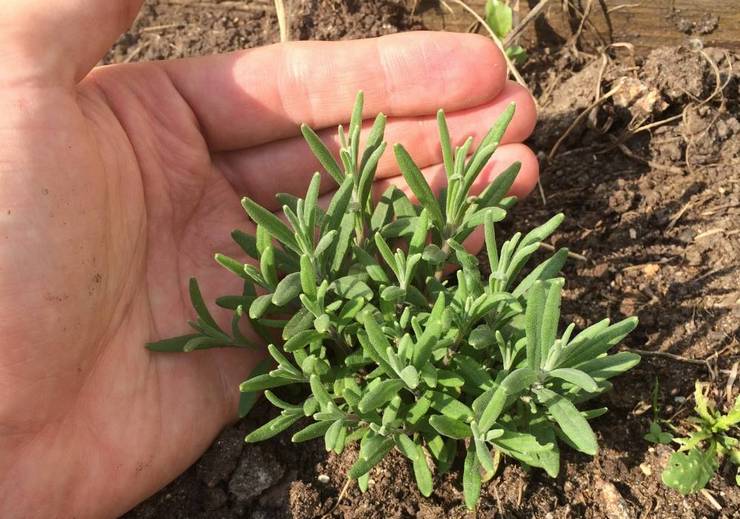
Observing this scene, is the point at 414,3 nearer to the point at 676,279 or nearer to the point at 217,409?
the point at 676,279

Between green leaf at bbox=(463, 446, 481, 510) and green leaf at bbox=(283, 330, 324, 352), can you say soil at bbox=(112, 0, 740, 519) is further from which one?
green leaf at bbox=(283, 330, 324, 352)

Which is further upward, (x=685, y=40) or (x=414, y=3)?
(x=414, y=3)

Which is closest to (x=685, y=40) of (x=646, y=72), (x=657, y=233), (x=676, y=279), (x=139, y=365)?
(x=646, y=72)

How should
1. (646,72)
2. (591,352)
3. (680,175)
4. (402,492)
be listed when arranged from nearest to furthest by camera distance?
(591,352) < (402,492) < (680,175) < (646,72)

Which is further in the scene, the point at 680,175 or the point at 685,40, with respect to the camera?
the point at 685,40

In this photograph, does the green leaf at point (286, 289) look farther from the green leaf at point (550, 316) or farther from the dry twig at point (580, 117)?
the dry twig at point (580, 117)

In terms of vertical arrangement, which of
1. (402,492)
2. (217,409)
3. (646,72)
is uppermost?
(646,72)

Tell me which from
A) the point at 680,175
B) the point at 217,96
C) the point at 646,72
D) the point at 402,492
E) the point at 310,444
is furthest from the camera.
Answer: the point at 646,72
